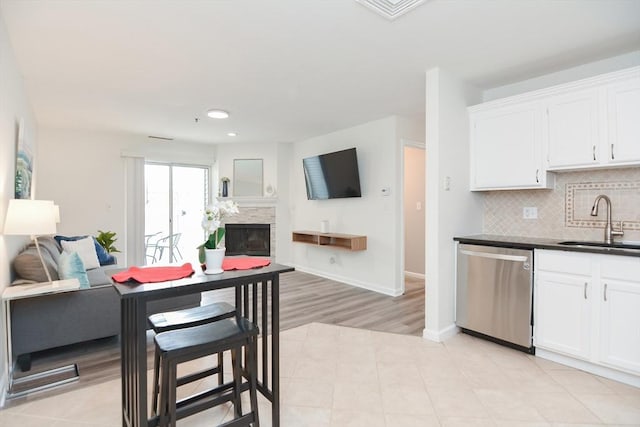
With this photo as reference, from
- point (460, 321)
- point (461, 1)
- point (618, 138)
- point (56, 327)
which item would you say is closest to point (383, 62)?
point (461, 1)

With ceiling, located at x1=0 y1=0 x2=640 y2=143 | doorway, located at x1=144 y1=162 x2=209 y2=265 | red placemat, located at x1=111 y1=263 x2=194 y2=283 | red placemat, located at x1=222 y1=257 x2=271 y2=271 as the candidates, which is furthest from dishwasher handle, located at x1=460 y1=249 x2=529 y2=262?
doorway, located at x1=144 y1=162 x2=209 y2=265

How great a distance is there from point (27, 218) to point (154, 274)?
1.32m

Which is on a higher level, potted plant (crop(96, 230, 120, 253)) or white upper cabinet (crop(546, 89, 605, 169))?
white upper cabinet (crop(546, 89, 605, 169))

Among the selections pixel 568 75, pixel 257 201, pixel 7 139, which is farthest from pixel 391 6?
pixel 257 201

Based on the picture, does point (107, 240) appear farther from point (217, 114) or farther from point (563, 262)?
point (563, 262)

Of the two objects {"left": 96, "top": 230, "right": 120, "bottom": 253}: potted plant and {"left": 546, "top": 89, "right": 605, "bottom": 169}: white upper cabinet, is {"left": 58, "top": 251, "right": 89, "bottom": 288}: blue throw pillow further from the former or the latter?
{"left": 546, "top": 89, "right": 605, "bottom": 169}: white upper cabinet

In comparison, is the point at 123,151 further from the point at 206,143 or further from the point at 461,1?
the point at 461,1

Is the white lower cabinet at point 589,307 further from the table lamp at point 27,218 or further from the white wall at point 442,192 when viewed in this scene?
the table lamp at point 27,218

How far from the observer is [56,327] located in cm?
257

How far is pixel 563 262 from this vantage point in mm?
2484

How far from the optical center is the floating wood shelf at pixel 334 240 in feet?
15.5

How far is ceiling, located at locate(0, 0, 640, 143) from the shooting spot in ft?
6.82

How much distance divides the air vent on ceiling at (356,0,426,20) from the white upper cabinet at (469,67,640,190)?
4.94ft

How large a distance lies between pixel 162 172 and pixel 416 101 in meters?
4.64
